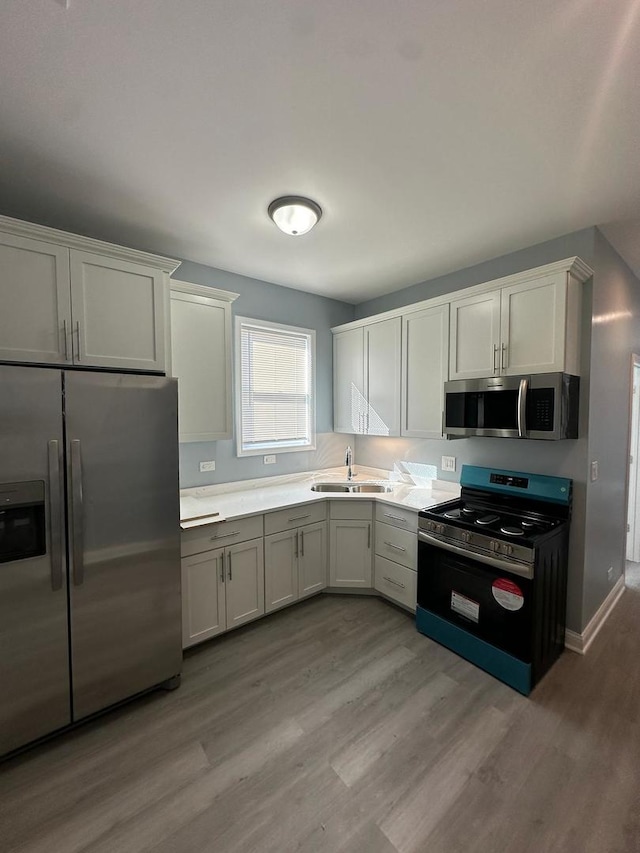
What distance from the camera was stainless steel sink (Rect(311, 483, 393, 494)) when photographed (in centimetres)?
345

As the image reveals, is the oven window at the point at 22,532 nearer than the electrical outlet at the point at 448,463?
Yes

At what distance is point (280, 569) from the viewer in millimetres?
2713

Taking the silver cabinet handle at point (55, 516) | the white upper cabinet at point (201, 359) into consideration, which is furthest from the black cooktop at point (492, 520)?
the silver cabinet handle at point (55, 516)

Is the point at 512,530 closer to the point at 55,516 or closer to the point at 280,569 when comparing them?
the point at 280,569

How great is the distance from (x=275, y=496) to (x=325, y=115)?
7.86ft

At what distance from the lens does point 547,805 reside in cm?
147

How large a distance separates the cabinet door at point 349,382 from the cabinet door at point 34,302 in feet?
7.84

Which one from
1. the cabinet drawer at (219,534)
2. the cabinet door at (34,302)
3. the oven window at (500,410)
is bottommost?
the cabinet drawer at (219,534)

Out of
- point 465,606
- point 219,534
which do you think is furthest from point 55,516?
point 465,606

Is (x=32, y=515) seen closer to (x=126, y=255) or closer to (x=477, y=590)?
(x=126, y=255)

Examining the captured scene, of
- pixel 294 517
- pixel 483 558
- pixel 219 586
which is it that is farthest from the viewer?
pixel 294 517

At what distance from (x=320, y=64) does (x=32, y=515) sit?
2.12m

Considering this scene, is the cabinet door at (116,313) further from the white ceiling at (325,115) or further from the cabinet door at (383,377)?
the cabinet door at (383,377)

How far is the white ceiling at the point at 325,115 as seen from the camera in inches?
43.0
